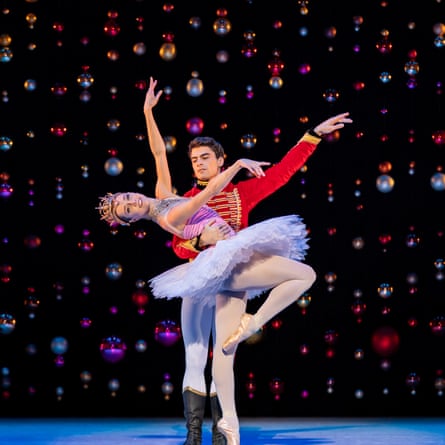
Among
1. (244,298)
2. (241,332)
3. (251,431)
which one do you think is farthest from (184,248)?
(251,431)

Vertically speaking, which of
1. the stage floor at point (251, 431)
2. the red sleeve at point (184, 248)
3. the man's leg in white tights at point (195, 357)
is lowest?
the stage floor at point (251, 431)

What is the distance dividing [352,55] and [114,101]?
1.40m

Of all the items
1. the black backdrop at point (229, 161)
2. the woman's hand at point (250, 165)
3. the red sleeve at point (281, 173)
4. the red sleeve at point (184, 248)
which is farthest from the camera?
the black backdrop at point (229, 161)

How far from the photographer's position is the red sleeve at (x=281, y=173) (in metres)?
3.38

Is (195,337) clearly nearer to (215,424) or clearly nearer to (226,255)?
(215,424)

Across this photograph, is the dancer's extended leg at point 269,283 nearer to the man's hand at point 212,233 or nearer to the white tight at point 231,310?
the white tight at point 231,310

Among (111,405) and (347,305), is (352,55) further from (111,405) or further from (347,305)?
(111,405)

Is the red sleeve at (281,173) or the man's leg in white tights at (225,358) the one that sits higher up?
A: the red sleeve at (281,173)

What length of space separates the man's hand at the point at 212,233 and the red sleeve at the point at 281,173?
31 cm

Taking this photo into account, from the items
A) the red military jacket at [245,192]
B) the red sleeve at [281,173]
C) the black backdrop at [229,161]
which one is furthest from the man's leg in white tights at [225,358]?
the black backdrop at [229,161]

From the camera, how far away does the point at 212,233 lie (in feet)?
10.3

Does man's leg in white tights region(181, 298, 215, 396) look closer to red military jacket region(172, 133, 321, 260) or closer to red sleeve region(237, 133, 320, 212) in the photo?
red military jacket region(172, 133, 321, 260)

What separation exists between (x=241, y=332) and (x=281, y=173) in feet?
2.48

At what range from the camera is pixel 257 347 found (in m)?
4.61
